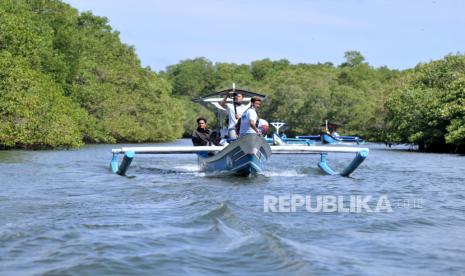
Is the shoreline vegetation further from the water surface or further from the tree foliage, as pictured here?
the water surface

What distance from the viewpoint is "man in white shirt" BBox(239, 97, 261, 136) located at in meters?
14.0

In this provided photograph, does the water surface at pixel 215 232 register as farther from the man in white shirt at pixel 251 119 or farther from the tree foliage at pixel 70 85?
the tree foliage at pixel 70 85

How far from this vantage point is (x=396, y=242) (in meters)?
7.52

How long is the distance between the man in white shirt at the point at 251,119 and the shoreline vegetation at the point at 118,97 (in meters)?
17.5

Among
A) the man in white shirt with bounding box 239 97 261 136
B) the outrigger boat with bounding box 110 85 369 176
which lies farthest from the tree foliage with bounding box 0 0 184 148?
the man in white shirt with bounding box 239 97 261 136

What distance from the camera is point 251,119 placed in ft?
46.7

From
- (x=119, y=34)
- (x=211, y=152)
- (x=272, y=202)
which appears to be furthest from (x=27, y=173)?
(x=119, y=34)

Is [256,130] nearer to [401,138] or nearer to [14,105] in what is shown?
[14,105]

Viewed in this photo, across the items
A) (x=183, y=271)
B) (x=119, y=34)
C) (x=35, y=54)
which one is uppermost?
(x=119, y=34)

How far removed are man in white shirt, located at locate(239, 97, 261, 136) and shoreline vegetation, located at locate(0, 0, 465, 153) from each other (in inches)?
689

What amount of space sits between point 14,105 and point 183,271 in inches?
999

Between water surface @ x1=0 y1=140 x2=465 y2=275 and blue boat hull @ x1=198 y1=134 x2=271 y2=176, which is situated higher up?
blue boat hull @ x1=198 y1=134 x2=271 y2=176

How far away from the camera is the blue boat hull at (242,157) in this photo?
14.4m

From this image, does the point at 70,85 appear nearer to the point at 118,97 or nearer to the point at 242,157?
the point at 118,97
